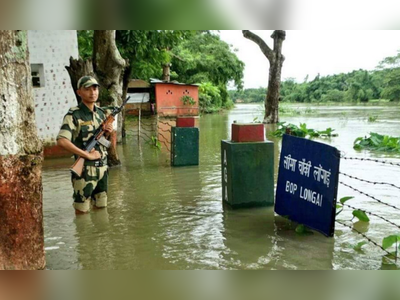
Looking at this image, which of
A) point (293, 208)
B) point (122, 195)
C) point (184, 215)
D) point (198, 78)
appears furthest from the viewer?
point (198, 78)

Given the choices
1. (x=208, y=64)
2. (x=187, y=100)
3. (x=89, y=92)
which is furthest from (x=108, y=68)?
(x=208, y=64)

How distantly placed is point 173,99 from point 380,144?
2163 cm

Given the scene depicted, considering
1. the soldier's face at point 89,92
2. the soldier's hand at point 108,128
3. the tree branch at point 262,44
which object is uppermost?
the tree branch at point 262,44

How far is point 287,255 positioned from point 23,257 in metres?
2.56

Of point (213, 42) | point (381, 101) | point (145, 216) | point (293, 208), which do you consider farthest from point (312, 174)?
point (381, 101)

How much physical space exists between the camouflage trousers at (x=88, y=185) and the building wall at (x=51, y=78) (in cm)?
617

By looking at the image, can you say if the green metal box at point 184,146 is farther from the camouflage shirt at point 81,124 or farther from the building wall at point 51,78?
the camouflage shirt at point 81,124

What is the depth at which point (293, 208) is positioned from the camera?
5457 mm

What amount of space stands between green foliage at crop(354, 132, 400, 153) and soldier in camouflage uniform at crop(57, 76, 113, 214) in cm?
886

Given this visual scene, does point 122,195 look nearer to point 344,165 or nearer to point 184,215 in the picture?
point 184,215

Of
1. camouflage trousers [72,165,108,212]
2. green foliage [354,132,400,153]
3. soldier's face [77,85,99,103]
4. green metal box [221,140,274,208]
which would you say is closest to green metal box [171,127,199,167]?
green metal box [221,140,274,208]

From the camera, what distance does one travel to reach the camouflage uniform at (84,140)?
5.44 metres

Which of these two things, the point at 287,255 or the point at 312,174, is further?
the point at 312,174

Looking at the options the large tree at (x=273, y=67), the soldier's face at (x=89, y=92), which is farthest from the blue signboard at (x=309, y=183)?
the large tree at (x=273, y=67)
